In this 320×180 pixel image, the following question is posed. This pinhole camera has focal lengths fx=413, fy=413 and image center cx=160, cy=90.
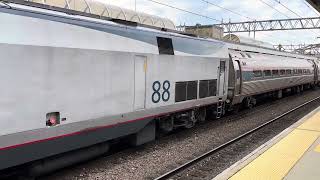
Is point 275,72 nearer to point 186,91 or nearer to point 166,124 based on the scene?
point 186,91

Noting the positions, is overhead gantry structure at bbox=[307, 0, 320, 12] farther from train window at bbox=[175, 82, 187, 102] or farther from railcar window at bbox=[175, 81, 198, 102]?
train window at bbox=[175, 82, 187, 102]

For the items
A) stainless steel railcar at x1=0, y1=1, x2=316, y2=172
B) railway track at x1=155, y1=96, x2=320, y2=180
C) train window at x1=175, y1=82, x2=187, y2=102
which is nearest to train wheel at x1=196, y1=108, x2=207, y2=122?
stainless steel railcar at x1=0, y1=1, x2=316, y2=172

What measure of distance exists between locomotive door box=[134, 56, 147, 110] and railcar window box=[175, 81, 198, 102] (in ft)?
5.92

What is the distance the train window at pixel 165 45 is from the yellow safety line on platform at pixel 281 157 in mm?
3404

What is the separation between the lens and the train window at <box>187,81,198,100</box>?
460 inches

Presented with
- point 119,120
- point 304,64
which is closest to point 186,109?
point 119,120

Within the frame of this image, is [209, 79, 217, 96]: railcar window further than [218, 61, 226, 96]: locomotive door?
No

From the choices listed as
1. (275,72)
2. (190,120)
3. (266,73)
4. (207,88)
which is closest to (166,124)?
(190,120)

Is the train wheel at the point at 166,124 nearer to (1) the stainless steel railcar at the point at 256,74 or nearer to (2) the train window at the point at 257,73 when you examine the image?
(1) the stainless steel railcar at the point at 256,74

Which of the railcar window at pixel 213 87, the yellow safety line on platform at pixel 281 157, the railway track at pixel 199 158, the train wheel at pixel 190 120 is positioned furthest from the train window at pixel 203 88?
the yellow safety line on platform at pixel 281 157

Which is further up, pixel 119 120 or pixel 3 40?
pixel 3 40

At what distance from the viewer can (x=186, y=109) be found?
11.9 metres

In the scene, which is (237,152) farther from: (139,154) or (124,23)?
(124,23)

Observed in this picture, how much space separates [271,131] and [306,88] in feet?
87.7
